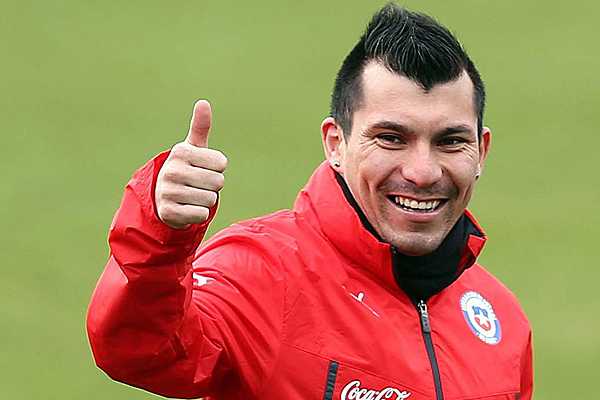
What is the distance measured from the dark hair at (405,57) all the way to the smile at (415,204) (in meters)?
0.26

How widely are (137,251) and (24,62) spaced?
8183 millimetres

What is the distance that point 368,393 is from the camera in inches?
159

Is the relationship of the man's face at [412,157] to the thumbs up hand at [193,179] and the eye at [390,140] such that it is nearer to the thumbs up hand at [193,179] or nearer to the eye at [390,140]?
the eye at [390,140]

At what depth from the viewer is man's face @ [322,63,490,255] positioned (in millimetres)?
4098

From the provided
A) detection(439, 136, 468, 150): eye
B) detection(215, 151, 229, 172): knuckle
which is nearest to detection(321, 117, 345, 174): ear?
detection(439, 136, 468, 150): eye

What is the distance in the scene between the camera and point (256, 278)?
401 cm

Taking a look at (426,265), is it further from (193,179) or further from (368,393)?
(193,179)

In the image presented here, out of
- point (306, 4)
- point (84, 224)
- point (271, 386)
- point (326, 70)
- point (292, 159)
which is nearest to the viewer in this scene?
point (271, 386)

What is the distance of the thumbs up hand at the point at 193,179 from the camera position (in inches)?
133

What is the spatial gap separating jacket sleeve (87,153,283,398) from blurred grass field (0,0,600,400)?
416 cm

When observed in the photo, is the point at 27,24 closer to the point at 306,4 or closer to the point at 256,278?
the point at 306,4

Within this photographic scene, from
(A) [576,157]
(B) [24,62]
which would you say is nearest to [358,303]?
(A) [576,157]

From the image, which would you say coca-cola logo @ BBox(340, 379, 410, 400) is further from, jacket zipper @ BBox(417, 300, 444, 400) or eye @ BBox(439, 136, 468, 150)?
eye @ BBox(439, 136, 468, 150)

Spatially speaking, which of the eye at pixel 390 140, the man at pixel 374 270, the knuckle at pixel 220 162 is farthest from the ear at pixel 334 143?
the knuckle at pixel 220 162
